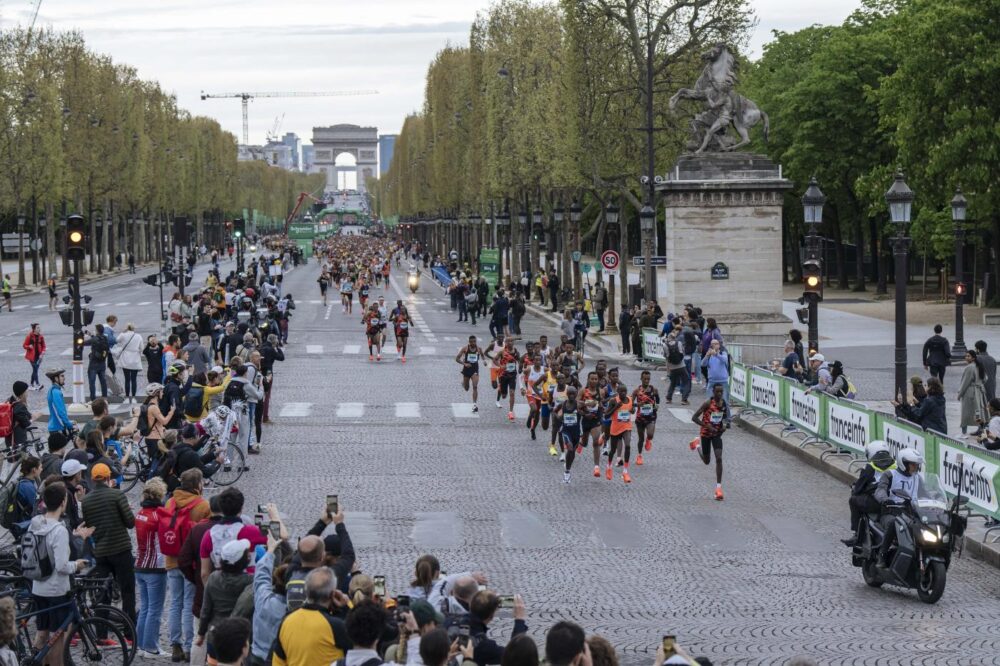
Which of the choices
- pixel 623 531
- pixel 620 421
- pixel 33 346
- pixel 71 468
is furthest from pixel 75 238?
pixel 71 468

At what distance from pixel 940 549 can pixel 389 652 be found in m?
7.29

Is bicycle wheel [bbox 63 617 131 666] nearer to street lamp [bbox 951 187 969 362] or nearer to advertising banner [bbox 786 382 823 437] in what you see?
advertising banner [bbox 786 382 823 437]

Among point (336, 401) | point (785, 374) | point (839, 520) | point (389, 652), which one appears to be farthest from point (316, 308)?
point (389, 652)

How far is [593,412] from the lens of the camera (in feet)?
74.0

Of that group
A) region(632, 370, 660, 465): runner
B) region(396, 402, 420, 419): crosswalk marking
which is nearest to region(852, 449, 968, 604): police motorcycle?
region(632, 370, 660, 465): runner

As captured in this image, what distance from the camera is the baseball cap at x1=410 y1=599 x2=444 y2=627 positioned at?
9.38 m

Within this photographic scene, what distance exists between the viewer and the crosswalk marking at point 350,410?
30.0m

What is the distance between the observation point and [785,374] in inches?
1148

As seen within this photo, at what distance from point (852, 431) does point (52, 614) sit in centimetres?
1380

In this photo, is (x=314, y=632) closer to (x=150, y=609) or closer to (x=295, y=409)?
(x=150, y=609)

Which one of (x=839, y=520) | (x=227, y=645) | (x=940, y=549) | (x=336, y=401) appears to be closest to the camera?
(x=227, y=645)

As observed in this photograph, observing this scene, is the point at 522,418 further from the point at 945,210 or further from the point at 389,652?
the point at 945,210

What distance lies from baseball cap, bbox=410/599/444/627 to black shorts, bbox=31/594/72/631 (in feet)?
12.6

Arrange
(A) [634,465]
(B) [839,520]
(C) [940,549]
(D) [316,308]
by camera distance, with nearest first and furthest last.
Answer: (C) [940,549] → (B) [839,520] → (A) [634,465] → (D) [316,308]
